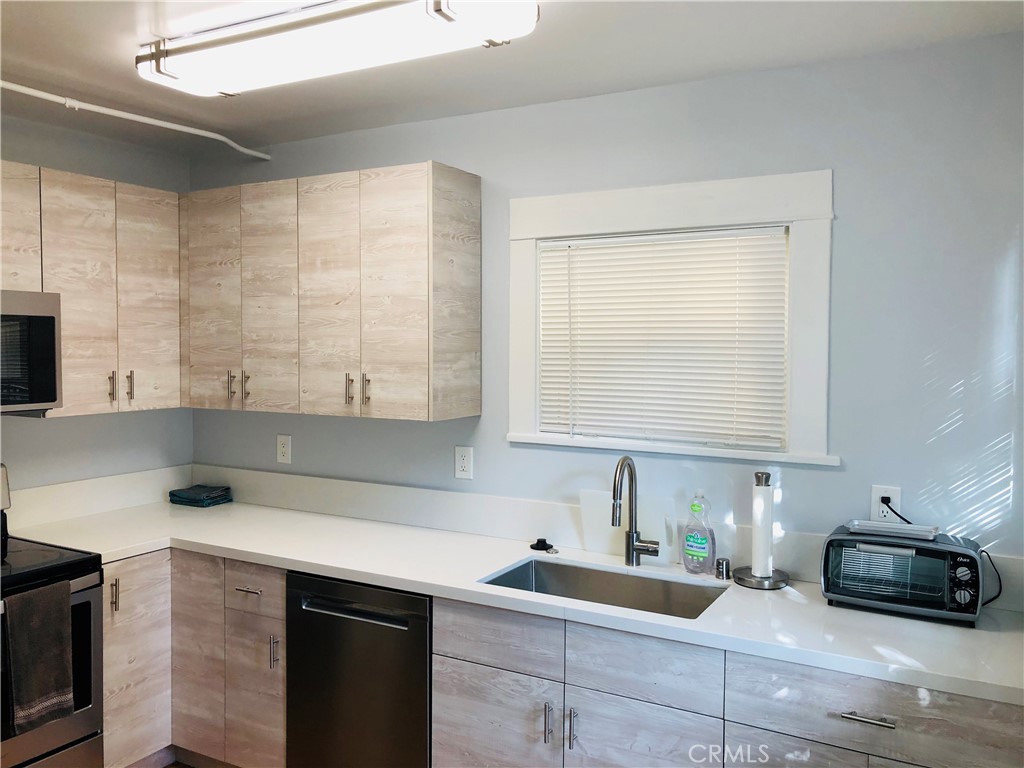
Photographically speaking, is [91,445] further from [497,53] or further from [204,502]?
[497,53]

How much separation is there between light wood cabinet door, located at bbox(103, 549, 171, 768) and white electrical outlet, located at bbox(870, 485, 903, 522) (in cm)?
242

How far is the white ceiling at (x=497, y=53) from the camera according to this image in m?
1.99

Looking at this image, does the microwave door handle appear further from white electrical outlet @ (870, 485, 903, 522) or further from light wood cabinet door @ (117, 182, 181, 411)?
light wood cabinet door @ (117, 182, 181, 411)

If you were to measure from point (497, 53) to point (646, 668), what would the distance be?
1777 mm

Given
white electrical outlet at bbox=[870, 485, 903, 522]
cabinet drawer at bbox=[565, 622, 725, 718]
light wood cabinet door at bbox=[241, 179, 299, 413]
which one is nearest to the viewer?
cabinet drawer at bbox=[565, 622, 725, 718]

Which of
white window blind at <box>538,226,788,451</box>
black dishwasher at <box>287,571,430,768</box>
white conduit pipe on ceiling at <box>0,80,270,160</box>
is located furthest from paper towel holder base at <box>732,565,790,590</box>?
white conduit pipe on ceiling at <box>0,80,270,160</box>

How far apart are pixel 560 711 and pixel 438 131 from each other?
6.87 feet

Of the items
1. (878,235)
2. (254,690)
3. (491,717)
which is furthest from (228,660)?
(878,235)

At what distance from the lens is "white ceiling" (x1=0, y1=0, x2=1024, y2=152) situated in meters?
1.99

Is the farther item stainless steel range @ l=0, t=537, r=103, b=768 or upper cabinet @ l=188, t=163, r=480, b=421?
upper cabinet @ l=188, t=163, r=480, b=421

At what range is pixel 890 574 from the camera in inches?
81.7

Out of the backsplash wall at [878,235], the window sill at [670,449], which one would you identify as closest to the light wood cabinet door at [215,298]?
the backsplash wall at [878,235]

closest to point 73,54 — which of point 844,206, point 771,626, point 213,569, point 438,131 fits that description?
point 438,131

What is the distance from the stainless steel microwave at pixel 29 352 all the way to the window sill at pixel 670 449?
5.21 feet
